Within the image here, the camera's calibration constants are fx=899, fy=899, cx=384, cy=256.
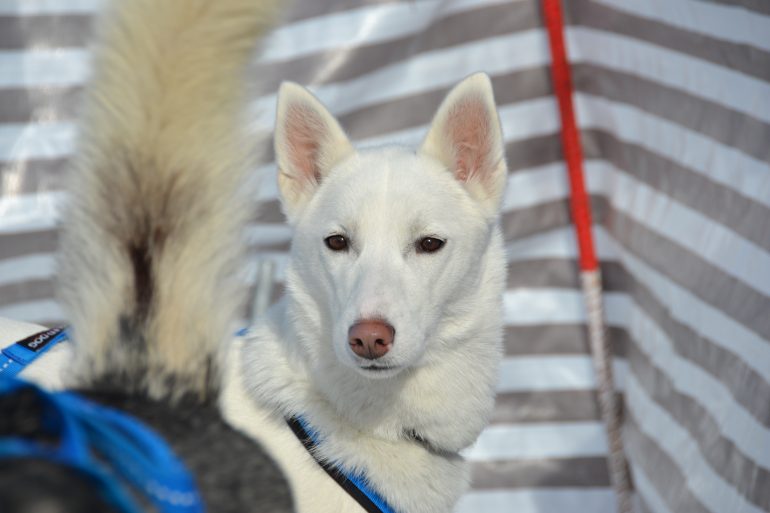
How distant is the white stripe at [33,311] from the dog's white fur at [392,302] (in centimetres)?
178

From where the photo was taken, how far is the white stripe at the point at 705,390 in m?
2.56

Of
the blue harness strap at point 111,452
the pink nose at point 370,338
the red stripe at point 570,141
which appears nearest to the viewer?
the blue harness strap at point 111,452

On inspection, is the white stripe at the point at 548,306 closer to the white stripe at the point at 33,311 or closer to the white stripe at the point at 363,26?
the white stripe at the point at 363,26

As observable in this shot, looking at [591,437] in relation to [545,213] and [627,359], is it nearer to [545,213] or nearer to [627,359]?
[627,359]

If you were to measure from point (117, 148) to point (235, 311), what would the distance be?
0.26 m

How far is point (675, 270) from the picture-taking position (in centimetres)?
305

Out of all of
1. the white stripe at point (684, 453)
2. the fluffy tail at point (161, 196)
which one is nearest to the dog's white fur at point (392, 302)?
the fluffy tail at point (161, 196)

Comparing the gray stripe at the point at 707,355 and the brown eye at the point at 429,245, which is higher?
the brown eye at the point at 429,245

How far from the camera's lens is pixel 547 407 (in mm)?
3434

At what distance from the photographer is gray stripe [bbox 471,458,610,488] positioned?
3367mm

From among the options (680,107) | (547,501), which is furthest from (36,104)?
(547,501)

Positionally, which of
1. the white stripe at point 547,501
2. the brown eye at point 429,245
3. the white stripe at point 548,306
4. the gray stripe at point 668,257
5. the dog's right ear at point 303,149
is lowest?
the white stripe at point 547,501

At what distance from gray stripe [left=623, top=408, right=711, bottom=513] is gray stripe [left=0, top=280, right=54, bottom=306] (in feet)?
7.47

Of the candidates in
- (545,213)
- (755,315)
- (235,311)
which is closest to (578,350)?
(545,213)
